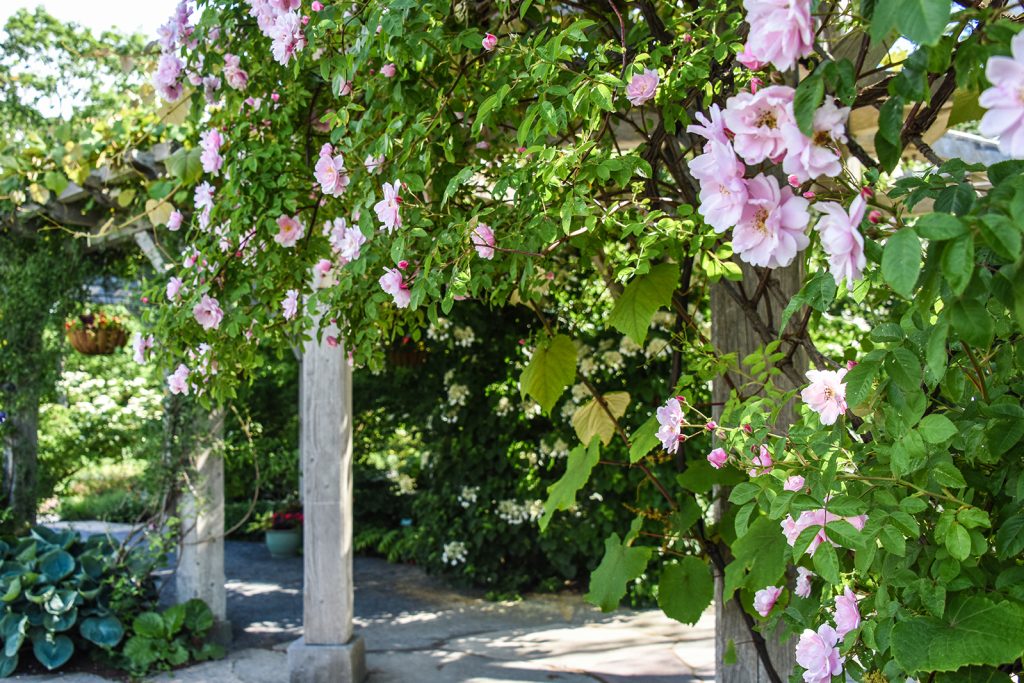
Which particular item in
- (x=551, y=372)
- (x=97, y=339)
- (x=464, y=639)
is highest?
(x=97, y=339)

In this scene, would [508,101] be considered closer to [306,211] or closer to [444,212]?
[444,212]

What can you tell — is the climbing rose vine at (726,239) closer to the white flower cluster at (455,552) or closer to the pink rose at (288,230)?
the pink rose at (288,230)

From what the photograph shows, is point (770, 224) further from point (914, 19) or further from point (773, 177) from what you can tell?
point (914, 19)

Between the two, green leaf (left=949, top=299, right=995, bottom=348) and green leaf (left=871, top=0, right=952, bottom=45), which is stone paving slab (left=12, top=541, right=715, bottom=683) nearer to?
green leaf (left=949, top=299, right=995, bottom=348)

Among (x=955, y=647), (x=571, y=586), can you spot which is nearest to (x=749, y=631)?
(x=955, y=647)

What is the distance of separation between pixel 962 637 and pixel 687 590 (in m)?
0.97

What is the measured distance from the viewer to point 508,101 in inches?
53.7

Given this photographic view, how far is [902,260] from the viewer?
0.67 m

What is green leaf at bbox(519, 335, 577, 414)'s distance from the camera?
1.89 metres

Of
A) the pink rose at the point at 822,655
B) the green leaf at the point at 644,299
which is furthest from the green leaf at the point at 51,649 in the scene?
the pink rose at the point at 822,655

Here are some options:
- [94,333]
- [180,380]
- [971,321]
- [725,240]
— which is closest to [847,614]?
[971,321]

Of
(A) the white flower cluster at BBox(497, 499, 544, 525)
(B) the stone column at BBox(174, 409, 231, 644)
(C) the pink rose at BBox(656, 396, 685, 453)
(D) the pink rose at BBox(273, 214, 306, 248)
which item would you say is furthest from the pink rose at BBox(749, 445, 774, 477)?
(A) the white flower cluster at BBox(497, 499, 544, 525)

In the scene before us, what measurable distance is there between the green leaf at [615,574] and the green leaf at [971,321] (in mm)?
1286

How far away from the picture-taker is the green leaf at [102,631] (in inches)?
164
